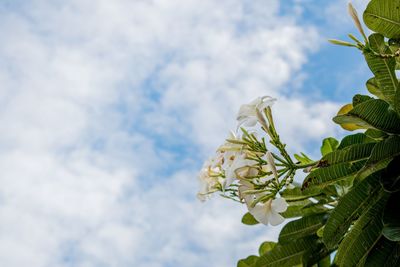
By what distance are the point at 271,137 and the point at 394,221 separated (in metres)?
A: 0.33

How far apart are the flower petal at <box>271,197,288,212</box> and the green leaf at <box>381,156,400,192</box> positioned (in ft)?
0.73

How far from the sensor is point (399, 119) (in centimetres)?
134

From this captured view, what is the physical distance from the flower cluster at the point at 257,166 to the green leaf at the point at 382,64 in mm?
240

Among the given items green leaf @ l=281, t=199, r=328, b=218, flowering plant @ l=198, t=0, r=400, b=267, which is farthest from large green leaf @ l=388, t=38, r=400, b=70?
green leaf @ l=281, t=199, r=328, b=218

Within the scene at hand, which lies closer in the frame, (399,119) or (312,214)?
(399,119)

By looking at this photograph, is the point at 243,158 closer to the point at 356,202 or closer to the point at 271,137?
the point at 271,137

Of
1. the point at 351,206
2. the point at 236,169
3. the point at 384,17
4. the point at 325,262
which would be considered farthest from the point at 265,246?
the point at 384,17

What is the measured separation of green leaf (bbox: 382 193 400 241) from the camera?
4.41 feet

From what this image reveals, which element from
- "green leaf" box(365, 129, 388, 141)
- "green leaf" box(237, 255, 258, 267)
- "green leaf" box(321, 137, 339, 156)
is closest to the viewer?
"green leaf" box(365, 129, 388, 141)

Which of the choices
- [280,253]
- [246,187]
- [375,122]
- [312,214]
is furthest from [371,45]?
[280,253]

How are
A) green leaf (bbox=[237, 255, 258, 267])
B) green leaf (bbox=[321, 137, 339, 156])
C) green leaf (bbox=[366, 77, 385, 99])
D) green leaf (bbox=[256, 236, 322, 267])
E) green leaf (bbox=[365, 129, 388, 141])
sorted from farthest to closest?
green leaf (bbox=[237, 255, 258, 267]) → green leaf (bbox=[321, 137, 339, 156]) → green leaf (bbox=[256, 236, 322, 267]) → green leaf (bbox=[366, 77, 385, 99]) → green leaf (bbox=[365, 129, 388, 141])

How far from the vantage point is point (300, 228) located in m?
1.79

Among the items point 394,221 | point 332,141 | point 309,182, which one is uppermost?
point 332,141

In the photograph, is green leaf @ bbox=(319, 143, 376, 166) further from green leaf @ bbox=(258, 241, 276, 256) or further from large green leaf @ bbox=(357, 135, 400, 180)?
green leaf @ bbox=(258, 241, 276, 256)
